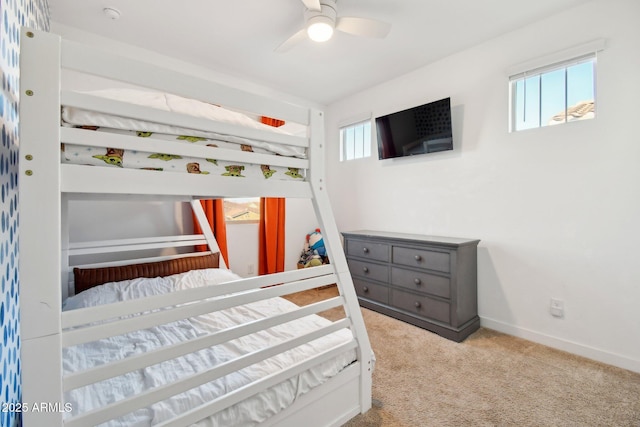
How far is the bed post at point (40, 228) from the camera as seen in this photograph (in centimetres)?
64

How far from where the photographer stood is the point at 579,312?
6.68 feet

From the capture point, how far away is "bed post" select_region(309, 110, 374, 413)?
4.04 feet

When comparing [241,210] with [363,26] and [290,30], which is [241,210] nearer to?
[290,30]

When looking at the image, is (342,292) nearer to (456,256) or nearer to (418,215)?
(456,256)

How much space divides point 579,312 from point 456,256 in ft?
2.92

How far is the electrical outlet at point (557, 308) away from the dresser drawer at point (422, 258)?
771 mm

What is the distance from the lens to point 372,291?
2912mm

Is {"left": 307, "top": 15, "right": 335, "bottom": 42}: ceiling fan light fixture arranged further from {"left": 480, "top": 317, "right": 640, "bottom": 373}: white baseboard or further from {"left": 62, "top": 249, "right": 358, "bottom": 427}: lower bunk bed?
{"left": 480, "top": 317, "right": 640, "bottom": 373}: white baseboard

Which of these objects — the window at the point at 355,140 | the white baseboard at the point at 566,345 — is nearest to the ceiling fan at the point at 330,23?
the window at the point at 355,140

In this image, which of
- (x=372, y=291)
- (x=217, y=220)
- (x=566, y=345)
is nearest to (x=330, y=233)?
(x=372, y=291)

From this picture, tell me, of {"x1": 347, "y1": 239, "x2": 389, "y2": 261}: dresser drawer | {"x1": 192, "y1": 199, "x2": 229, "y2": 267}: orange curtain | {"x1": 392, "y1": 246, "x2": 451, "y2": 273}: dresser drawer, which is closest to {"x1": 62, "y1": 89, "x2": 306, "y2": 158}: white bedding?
{"x1": 392, "y1": 246, "x2": 451, "y2": 273}: dresser drawer

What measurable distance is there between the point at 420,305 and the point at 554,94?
2008mm

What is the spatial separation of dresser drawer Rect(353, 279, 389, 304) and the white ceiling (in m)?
2.26

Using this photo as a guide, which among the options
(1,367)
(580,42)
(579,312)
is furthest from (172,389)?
→ (580,42)
